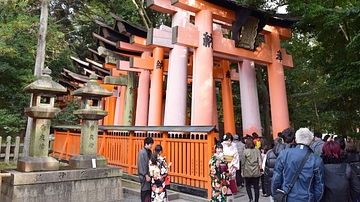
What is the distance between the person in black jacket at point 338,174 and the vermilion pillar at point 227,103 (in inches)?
378

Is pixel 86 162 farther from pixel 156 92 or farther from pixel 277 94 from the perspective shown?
pixel 277 94

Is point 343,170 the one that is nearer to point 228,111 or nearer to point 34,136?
point 34,136

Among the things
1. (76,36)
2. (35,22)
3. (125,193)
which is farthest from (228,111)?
(76,36)

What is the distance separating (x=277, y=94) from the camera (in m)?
11.0

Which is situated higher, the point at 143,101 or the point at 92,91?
the point at 143,101

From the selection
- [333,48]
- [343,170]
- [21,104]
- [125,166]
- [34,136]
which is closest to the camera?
[343,170]

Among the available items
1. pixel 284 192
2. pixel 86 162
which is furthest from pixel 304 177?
pixel 86 162

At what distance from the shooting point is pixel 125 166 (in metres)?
8.94

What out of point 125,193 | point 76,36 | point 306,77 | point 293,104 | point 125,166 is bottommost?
point 125,193

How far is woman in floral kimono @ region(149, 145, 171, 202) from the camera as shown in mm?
4656

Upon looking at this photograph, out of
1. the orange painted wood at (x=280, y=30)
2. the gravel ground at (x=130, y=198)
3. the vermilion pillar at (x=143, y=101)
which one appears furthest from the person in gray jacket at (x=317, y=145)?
the vermilion pillar at (x=143, y=101)

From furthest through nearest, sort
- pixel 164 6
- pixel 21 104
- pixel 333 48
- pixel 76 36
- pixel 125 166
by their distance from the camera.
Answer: pixel 76 36
pixel 21 104
pixel 333 48
pixel 164 6
pixel 125 166

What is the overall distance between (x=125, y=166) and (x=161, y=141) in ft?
6.78

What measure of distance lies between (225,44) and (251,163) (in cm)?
497
